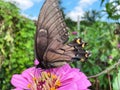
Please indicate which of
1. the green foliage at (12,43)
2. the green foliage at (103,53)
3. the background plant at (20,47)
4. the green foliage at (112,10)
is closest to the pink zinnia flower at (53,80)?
the green foliage at (112,10)

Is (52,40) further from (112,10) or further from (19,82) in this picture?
(112,10)

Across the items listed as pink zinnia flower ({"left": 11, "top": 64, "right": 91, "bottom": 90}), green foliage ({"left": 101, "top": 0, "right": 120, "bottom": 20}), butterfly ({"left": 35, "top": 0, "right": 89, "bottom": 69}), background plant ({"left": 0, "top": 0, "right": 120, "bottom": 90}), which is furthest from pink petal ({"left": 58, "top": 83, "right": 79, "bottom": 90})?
background plant ({"left": 0, "top": 0, "right": 120, "bottom": 90})

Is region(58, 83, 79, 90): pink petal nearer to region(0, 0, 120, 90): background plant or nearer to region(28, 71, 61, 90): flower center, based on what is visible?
region(28, 71, 61, 90): flower center

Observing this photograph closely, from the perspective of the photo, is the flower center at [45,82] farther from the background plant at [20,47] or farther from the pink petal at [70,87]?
the background plant at [20,47]

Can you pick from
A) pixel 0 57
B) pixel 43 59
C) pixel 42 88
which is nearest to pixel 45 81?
pixel 42 88

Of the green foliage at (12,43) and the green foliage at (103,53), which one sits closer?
the green foliage at (103,53)

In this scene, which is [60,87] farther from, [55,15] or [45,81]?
[55,15]
